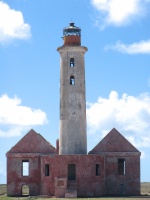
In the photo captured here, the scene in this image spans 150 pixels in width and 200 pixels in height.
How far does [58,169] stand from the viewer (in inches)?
2191

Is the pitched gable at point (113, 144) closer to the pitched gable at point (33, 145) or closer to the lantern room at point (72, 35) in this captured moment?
the pitched gable at point (33, 145)

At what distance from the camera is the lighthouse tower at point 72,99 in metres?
58.1

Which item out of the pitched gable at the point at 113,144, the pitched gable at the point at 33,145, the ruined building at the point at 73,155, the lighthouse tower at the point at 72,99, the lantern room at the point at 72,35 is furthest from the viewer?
the pitched gable at the point at 33,145

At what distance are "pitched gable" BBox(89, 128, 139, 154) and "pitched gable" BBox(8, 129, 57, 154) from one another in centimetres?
435

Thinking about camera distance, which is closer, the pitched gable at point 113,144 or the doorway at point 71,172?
the doorway at point 71,172

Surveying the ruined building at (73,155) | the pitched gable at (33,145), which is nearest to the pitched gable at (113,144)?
the ruined building at (73,155)

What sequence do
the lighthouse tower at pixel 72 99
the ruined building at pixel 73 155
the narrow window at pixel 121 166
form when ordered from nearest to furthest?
the ruined building at pixel 73 155
the lighthouse tower at pixel 72 99
the narrow window at pixel 121 166

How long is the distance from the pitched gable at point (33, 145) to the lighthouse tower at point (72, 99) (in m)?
2.55

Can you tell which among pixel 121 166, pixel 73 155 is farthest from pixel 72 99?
pixel 121 166

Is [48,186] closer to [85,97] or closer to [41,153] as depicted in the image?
[41,153]

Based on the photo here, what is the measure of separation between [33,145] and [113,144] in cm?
803

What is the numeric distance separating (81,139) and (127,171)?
565 cm

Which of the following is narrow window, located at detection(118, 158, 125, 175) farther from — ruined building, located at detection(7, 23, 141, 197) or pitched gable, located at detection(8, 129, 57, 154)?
pitched gable, located at detection(8, 129, 57, 154)

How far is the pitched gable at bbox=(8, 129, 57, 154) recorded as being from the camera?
6059 centimetres
